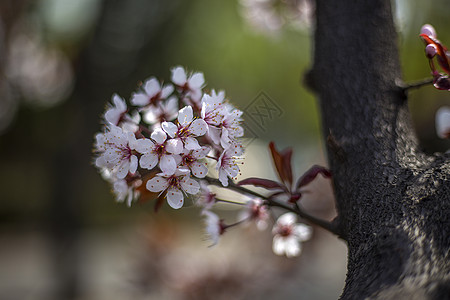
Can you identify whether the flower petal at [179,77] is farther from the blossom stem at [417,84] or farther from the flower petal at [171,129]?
the blossom stem at [417,84]

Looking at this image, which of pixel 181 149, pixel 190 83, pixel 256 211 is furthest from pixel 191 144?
pixel 256 211

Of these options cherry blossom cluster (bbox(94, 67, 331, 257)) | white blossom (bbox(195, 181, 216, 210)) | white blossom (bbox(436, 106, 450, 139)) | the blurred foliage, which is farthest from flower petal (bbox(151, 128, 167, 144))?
the blurred foliage

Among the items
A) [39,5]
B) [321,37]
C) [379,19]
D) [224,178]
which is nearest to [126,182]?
[224,178]

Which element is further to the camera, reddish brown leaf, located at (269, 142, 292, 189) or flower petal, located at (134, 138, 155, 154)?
reddish brown leaf, located at (269, 142, 292, 189)

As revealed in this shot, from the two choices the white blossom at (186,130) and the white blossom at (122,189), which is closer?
the white blossom at (186,130)

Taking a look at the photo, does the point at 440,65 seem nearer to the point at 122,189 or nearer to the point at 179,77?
the point at 179,77

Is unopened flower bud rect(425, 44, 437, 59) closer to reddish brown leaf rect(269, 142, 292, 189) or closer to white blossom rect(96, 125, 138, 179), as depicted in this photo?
reddish brown leaf rect(269, 142, 292, 189)

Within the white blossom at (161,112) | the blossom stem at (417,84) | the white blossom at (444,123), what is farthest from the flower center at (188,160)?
the white blossom at (444,123)

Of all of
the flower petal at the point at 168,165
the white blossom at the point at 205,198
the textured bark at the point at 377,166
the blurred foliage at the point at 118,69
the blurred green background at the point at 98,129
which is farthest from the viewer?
the blurred foliage at the point at 118,69
